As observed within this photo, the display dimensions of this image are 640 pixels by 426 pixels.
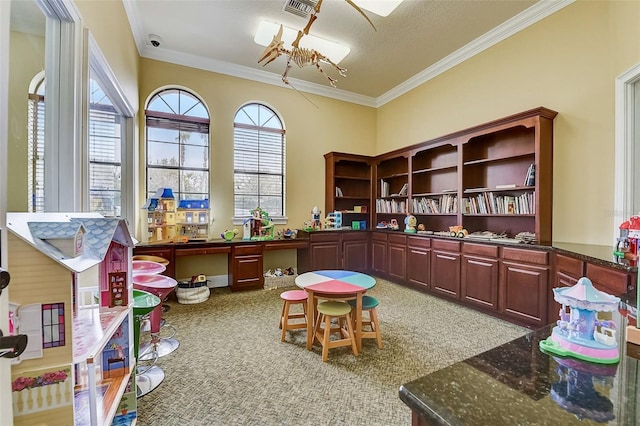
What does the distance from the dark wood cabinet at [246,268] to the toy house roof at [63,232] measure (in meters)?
2.95

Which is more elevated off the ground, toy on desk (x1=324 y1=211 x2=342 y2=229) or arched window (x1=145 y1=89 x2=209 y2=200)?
arched window (x1=145 y1=89 x2=209 y2=200)

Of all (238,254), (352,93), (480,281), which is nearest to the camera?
(480,281)

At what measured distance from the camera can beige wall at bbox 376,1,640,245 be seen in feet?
8.68

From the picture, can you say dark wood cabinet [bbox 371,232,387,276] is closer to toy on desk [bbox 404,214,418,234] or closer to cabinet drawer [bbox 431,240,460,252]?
toy on desk [bbox 404,214,418,234]

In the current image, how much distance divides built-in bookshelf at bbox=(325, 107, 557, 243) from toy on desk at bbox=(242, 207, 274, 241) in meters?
1.40

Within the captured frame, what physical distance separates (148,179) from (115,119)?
3.64 ft

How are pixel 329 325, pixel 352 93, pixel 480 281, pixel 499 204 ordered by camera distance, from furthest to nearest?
pixel 352 93 < pixel 499 204 < pixel 480 281 < pixel 329 325

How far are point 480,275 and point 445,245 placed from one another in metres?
0.58

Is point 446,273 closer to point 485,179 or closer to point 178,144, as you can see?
point 485,179

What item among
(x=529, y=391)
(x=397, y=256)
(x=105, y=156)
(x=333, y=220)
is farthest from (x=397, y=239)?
(x=105, y=156)

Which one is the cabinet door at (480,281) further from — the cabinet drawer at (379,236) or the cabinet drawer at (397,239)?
the cabinet drawer at (379,236)

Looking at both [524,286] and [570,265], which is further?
[524,286]

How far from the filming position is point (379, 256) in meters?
4.95

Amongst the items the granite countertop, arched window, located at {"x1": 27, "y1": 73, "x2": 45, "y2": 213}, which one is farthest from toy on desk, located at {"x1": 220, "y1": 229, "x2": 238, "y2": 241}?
the granite countertop
